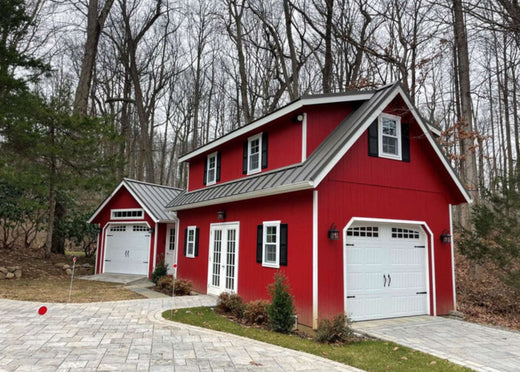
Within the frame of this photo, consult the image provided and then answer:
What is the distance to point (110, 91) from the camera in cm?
2422

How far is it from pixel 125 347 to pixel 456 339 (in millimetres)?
5762

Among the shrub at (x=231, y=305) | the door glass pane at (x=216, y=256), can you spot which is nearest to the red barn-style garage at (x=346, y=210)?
the door glass pane at (x=216, y=256)

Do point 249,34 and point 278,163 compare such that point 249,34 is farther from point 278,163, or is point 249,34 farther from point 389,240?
point 389,240

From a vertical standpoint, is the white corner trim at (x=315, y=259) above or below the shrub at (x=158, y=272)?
above

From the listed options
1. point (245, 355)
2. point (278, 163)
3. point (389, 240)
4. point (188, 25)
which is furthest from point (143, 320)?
point (188, 25)

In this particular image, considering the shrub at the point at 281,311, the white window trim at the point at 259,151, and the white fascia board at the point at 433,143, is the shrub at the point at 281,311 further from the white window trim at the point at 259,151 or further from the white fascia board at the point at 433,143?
the white fascia board at the point at 433,143

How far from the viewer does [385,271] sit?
28.0 ft

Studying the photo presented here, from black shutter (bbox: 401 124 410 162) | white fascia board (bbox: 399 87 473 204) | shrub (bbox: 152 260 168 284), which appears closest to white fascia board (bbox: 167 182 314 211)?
shrub (bbox: 152 260 168 284)

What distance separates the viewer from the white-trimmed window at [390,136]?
881 centimetres

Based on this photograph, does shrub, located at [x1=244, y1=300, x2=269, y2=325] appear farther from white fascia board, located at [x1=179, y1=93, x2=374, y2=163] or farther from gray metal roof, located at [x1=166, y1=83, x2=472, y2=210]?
white fascia board, located at [x1=179, y1=93, x2=374, y2=163]

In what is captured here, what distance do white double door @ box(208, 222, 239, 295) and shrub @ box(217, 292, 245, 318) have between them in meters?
1.07

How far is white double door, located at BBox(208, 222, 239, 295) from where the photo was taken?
10.2m

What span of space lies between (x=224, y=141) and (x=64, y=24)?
1291 cm

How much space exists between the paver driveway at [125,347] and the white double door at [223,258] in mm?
2738
